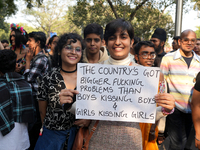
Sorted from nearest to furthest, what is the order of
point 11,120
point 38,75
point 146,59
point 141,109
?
1. point 141,109
2. point 11,120
3. point 146,59
4. point 38,75

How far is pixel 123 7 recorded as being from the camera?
11.9 meters

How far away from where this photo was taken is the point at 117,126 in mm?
1662

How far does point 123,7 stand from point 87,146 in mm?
11365

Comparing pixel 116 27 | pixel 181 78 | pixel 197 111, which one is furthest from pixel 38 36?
pixel 197 111

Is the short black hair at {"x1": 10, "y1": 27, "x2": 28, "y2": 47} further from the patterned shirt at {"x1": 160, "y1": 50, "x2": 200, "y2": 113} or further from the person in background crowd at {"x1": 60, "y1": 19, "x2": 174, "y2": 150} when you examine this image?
the patterned shirt at {"x1": 160, "y1": 50, "x2": 200, "y2": 113}

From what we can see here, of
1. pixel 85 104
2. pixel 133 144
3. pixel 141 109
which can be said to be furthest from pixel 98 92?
pixel 133 144

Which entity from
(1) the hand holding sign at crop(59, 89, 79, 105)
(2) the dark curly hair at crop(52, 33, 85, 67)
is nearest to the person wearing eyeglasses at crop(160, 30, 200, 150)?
(2) the dark curly hair at crop(52, 33, 85, 67)

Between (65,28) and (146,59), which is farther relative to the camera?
(65,28)

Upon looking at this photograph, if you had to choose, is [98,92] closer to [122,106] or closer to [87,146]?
[122,106]

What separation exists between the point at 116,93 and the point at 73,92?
36cm

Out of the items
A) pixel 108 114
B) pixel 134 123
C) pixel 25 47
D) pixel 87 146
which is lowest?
pixel 87 146

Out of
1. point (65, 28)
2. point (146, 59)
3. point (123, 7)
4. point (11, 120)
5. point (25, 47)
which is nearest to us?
point (11, 120)

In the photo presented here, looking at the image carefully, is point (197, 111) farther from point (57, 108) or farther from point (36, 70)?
point (36, 70)

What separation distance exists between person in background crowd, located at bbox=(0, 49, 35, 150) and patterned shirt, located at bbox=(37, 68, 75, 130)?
1.66ft
